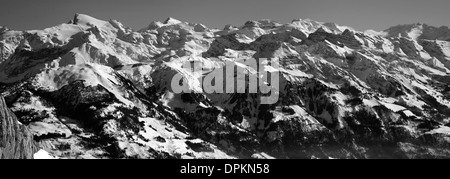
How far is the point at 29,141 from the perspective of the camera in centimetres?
18688

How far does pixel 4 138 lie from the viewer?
156 metres
